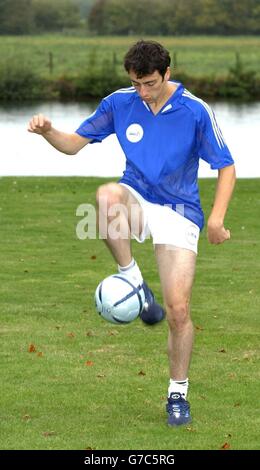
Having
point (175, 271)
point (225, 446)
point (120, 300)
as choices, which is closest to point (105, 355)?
point (120, 300)

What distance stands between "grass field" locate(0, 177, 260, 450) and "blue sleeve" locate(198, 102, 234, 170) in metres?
1.95

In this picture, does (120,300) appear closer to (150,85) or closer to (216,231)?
(216,231)

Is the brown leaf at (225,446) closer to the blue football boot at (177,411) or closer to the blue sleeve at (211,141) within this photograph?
the blue football boot at (177,411)

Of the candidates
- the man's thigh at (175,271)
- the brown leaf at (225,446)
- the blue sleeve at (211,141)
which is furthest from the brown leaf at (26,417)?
the blue sleeve at (211,141)

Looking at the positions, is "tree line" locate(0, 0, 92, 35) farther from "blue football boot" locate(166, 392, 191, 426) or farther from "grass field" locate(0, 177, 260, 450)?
"blue football boot" locate(166, 392, 191, 426)

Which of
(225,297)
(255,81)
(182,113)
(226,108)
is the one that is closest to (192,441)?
(182,113)

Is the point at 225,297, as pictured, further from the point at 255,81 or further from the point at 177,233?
the point at 255,81

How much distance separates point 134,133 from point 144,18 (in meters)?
118

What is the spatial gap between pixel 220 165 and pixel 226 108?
53.7 m

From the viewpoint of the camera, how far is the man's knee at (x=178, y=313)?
32.3 feet

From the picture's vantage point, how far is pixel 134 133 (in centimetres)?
995

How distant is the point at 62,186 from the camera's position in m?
26.0

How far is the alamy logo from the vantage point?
992cm

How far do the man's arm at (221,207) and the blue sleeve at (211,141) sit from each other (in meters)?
0.08
